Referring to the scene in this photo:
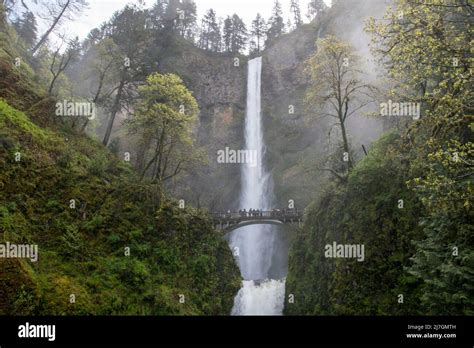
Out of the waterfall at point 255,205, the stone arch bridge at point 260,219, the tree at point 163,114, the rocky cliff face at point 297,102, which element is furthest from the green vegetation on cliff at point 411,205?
the waterfall at point 255,205

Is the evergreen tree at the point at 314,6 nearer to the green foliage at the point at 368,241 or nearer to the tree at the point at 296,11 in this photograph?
the tree at the point at 296,11

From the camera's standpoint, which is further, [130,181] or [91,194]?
[130,181]

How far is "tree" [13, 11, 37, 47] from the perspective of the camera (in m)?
45.1

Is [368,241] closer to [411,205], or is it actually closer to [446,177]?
[411,205]

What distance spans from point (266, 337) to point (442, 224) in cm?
581

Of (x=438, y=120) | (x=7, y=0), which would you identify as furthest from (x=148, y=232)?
(x=7, y=0)

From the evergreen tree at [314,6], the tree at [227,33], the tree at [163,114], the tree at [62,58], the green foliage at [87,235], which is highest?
the evergreen tree at [314,6]

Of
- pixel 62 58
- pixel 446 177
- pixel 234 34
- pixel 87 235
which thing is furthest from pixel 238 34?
pixel 446 177

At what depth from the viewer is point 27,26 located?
151 ft

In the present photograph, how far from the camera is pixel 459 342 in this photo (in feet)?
23.8

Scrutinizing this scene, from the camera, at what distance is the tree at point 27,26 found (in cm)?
4506

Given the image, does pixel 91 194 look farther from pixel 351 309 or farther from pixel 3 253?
pixel 351 309

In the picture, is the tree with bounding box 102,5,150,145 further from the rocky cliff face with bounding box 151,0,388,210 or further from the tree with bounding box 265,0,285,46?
the tree with bounding box 265,0,285,46

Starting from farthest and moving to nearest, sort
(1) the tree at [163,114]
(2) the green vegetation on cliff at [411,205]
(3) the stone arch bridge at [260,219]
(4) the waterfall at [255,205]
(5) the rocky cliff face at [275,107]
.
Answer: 1. (5) the rocky cliff face at [275,107]
2. (4) the waterfall at [255,205]
3. (3) the stone arch bridge at [260,219]
4. (1) the tree at [163,114]
5. (2) the green vegetation on cliff at [411,205]
